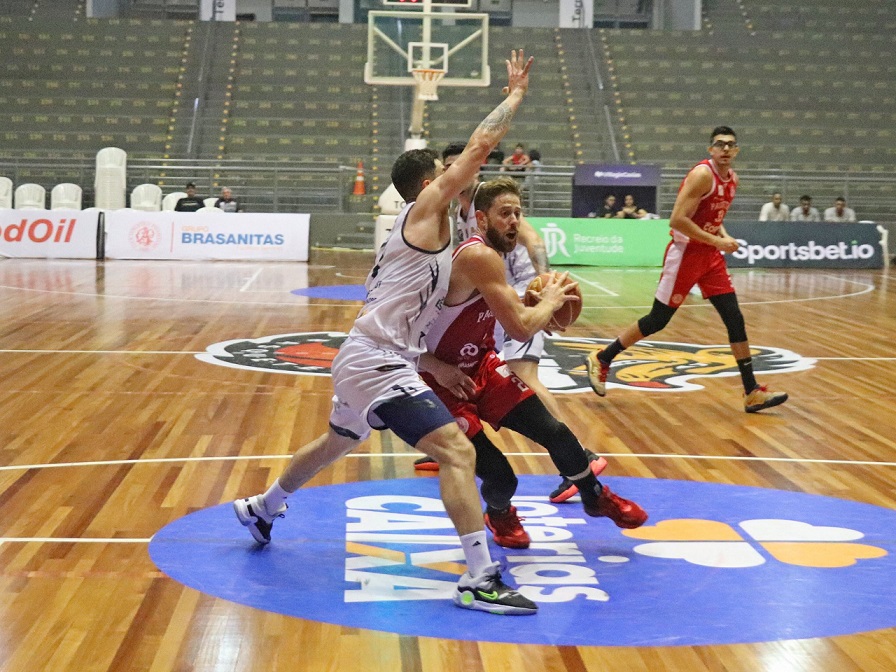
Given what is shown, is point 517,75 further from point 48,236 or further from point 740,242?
point 48,236

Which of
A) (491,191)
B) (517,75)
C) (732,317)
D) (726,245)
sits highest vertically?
(517,75)

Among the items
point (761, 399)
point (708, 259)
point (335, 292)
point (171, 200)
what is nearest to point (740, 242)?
point (335, 292)

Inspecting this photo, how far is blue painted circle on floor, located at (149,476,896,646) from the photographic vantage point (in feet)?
13.0

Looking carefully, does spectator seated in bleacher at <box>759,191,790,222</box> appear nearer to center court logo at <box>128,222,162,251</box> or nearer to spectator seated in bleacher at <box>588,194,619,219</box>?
spectator seated in bleacher at <box>588,194,619,219</box>

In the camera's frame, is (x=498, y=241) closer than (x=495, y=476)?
Yes

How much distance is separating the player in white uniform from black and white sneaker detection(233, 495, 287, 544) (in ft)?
1.20

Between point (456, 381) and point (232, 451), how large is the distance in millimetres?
2210

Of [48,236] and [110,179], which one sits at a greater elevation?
[110,179]

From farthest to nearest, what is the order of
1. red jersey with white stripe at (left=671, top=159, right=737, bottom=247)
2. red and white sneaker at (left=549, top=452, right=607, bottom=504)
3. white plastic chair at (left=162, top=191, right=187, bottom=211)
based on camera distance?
1. white plastic chair at (left=162, top=191, right=187, bottom=211)
2. red jersey with white stripe at (left=671, top=159, right=737, bottom=247)
3. red and white sneaker at (left=549, top=452, right=607, bottom=504)

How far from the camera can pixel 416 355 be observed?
449 cm

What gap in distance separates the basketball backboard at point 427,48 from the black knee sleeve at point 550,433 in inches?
653

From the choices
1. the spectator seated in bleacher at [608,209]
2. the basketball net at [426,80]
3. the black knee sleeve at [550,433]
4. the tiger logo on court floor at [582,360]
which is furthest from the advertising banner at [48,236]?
the black knee sleeve at [550,433]

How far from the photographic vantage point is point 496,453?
493 cm

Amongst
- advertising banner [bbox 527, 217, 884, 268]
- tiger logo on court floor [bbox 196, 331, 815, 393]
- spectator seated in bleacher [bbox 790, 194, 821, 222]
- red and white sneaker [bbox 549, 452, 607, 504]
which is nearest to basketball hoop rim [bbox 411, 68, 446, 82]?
advertising banner [bbox 527, 217, 884, 268]
